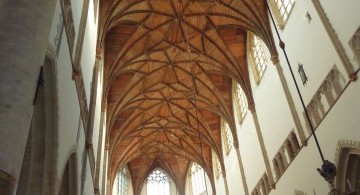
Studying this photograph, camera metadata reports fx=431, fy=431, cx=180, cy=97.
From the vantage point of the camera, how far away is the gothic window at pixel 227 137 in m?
30.1

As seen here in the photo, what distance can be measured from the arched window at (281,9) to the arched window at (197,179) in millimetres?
18500

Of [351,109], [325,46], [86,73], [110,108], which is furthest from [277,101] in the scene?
[110,108]

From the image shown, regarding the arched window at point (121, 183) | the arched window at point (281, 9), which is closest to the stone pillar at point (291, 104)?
the arched window at point (281, 9)

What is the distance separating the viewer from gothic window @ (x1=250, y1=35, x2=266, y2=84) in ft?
78.5

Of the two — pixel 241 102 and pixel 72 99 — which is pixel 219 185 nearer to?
pixel 241 102

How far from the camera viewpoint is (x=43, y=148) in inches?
444

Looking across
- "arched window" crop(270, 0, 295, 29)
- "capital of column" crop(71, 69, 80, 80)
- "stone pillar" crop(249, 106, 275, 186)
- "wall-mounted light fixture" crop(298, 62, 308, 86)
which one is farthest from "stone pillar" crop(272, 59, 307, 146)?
"capital of column" crop(71, 69, 80, 80)

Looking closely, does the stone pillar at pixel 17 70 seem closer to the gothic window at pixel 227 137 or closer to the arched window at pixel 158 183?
the gothic window at pixel 227 137

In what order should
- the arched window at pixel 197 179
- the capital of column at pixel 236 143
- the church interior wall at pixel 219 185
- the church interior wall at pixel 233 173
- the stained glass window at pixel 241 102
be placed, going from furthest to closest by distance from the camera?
the arched window at pixel 197 179
the church interior wall at pixel 219 185
the capital of column at pixel 236 143
the church interior wall at pixel 233 173
the stained glass window at pixel 241 102

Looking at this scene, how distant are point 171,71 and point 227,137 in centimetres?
635

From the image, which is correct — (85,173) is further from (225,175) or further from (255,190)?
(225,175)

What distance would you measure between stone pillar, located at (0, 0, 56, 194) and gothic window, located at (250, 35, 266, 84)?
1690 centimetres

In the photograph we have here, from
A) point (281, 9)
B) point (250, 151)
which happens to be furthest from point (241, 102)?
point (281, 9)

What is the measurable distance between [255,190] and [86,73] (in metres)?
A: 12.4
